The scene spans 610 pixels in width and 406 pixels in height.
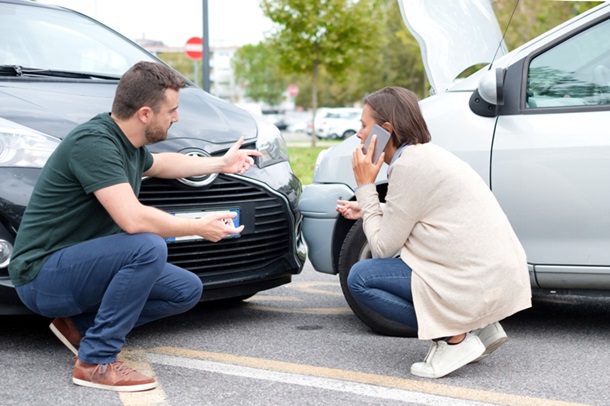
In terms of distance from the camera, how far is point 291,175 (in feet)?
15.6

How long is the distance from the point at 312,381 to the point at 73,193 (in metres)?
1.15

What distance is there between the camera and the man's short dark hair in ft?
11.5

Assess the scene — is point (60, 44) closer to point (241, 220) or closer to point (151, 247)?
point (241, 220)

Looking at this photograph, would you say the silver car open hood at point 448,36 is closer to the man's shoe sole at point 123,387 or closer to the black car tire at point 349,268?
the black car tire at point 349,268

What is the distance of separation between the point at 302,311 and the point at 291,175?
754mm

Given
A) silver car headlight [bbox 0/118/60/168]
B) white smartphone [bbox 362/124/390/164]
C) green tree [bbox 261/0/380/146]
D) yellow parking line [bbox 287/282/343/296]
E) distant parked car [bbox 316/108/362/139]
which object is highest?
white smartphone [bbox 362/124/390/164]

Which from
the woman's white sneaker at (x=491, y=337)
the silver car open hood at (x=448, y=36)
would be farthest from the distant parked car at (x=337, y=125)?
the woman's white sneaker at (x=491, y=337)

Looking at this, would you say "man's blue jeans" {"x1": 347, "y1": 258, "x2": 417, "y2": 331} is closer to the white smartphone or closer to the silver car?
the white smartphone

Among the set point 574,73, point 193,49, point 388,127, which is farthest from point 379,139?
point 193,49

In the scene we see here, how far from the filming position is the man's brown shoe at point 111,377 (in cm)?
344

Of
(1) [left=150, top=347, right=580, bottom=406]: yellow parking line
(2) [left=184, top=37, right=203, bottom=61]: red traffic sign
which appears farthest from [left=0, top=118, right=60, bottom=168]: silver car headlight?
(2) [left=184, top=37, right=203, bottom=61]: red traffic sign

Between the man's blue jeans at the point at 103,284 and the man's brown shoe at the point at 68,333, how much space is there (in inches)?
9.4

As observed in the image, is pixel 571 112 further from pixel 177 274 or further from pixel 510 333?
pixel 177 274

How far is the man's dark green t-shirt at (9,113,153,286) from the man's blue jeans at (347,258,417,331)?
1.02 metres
